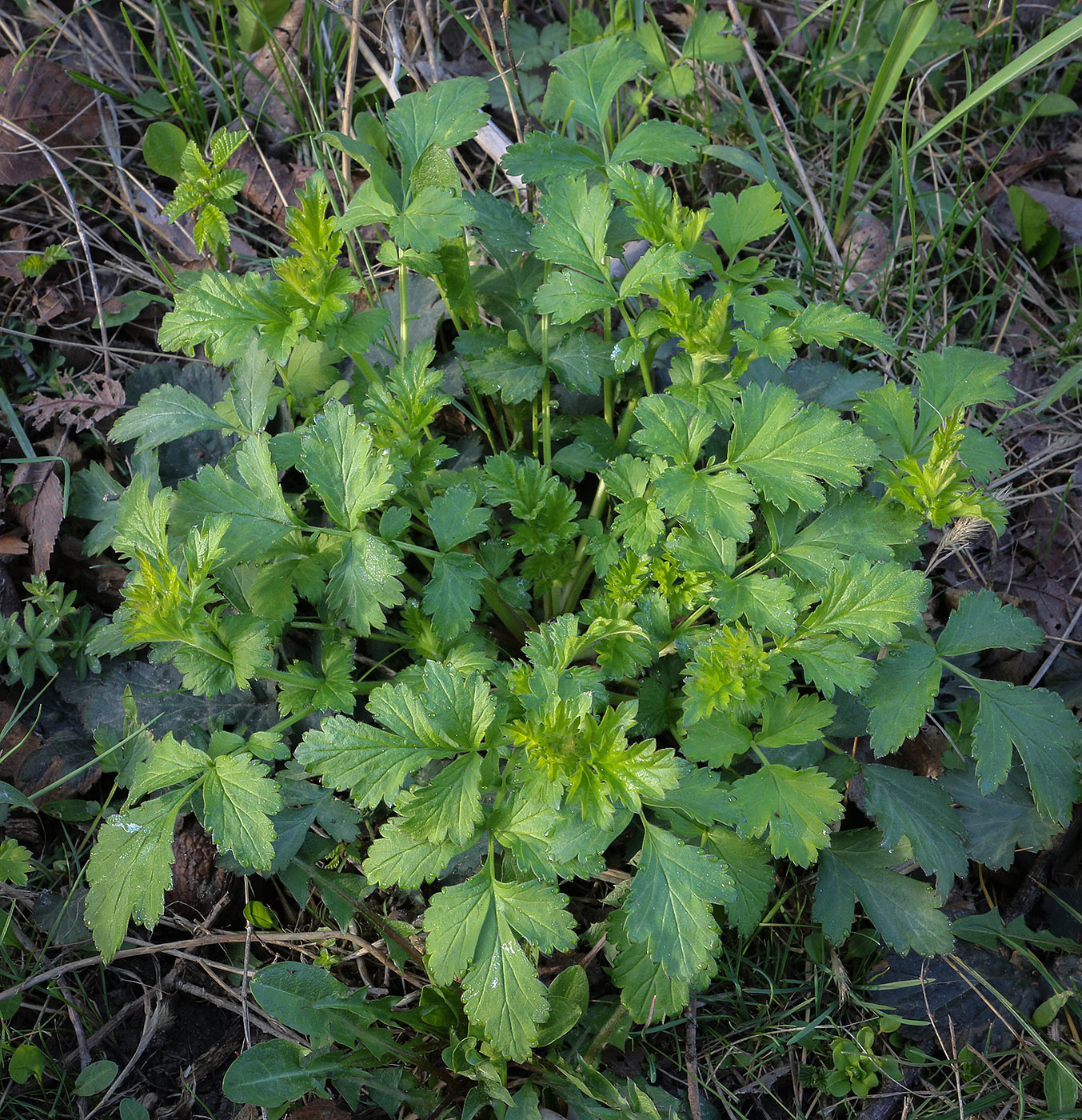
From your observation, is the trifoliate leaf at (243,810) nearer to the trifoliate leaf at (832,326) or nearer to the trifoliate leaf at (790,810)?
the trifoliate leaf at (790,810)

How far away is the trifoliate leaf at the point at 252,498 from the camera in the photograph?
2.09 m

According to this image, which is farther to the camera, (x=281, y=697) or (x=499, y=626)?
(x=499, y=626)

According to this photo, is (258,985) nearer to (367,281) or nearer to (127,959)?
(127,959)

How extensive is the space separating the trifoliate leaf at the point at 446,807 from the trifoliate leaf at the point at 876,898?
99 centimetres

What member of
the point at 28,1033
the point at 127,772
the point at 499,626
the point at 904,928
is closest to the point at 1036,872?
the point at 904,928

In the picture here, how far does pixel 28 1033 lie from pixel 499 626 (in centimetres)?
159

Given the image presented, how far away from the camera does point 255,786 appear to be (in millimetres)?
1872

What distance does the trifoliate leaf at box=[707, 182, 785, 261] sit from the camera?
7.48 feet

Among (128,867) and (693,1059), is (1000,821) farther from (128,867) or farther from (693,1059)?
(128,867)

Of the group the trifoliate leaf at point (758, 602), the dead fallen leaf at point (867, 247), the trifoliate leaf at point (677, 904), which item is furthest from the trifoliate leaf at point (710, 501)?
the dead fallen leaf at point (867, 247)

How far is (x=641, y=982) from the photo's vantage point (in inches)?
80.7

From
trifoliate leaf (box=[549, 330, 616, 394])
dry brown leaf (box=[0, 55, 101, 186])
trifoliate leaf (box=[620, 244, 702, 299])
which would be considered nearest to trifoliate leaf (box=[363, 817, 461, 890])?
trifoliate leaf (box=[549, 330, 616, 394])

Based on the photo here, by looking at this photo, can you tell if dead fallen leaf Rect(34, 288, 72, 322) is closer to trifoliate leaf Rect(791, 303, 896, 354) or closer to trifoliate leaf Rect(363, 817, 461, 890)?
trifoliate leaf Rect(363, 817, 461, 890)

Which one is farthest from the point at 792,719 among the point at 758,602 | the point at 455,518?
the point at 455,518
